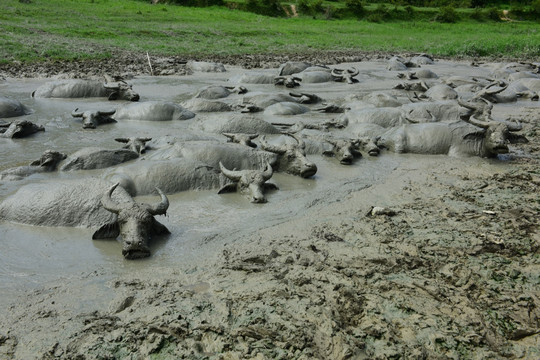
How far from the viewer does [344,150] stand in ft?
26.6

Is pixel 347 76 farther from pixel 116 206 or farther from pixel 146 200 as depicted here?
pixel 116 206

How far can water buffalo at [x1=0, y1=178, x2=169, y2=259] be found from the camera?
196 inches

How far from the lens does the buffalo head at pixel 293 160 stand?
7.20 m

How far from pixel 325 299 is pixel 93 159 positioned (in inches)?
185

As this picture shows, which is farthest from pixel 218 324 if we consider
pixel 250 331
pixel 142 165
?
pixel 142 165

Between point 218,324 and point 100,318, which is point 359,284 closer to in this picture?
point 218,324

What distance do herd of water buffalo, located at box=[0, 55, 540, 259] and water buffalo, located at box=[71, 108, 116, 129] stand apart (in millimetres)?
22

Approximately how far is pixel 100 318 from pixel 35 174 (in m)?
3.96

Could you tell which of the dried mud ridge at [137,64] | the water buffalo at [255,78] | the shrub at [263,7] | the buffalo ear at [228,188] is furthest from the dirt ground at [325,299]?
the shrub at [263,7]

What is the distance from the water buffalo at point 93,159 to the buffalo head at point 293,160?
7.73 ft

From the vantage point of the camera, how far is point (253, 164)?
294 inches

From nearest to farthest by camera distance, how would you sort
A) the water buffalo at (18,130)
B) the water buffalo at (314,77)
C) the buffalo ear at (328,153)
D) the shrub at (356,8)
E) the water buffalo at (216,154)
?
1. the water buffalo at (216,154)
2. the buffalo ear at (328,153)
3. the water buffalo at (18,130)
4. the water buffalo at (314,77)
5. the shrub at (356,8)

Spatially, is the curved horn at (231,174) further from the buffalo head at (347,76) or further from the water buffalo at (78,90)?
the buffalo head at (347,76)

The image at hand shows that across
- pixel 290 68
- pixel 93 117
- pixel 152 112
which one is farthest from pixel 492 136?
pixel 290 68
